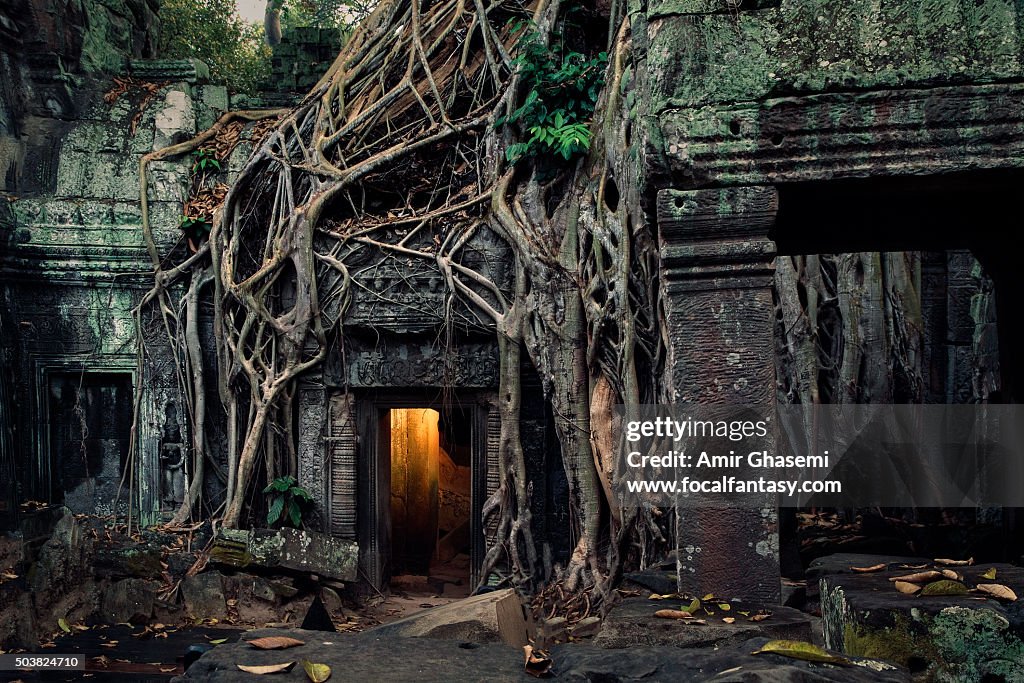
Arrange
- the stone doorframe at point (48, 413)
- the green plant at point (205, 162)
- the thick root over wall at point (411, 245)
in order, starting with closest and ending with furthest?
the thick root over wall at point (411, 245), the stone doorframe at point (48, 413), the green plant at point (205, 162)

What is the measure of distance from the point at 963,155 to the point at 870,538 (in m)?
3.40

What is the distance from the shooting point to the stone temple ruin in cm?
275

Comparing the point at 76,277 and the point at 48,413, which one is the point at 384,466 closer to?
the point at 48,413

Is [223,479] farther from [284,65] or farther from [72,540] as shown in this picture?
[284,65]

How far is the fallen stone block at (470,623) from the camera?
4227 millimetres

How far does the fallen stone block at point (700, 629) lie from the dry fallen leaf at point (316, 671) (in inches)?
37.3

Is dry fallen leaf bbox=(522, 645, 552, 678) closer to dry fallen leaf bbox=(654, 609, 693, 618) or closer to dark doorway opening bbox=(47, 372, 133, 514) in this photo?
dry fallen leaf bbox=(654, 609, 693, 618)

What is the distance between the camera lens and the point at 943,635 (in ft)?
7.35

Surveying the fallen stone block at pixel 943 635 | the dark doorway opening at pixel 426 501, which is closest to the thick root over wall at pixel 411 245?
the dark doorway opening at pixel 426 501

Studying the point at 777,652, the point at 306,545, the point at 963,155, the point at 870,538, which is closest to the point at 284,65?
the point at 306,545

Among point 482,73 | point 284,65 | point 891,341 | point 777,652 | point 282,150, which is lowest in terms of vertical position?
point 777,652

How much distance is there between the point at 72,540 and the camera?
7.23 meters

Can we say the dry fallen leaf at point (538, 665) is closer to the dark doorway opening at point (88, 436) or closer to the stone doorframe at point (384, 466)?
the stone doorframe at point (384, 466)

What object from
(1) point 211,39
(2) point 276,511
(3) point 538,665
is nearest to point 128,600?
(2) point 276,511
